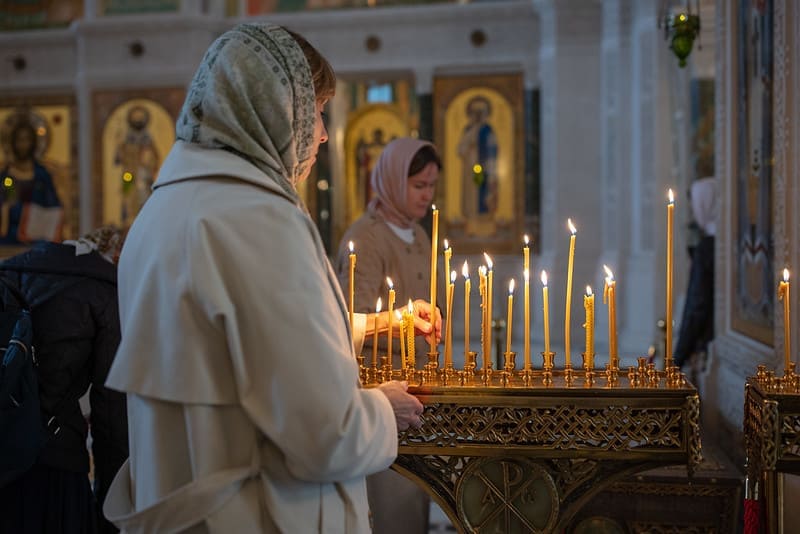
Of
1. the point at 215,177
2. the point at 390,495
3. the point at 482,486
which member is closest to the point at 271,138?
the point at 215,177

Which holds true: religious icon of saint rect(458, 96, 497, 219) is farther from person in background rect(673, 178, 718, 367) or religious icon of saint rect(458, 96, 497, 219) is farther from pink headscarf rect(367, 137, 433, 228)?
pink headscarf rect(367, 137, 433, 228)

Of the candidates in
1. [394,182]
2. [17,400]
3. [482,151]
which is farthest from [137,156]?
[17,400]

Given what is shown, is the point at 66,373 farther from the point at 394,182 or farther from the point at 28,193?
the point at 28,193

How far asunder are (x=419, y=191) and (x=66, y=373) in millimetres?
1497

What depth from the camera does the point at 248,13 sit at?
38.7 ft

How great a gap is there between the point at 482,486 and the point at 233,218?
111cm

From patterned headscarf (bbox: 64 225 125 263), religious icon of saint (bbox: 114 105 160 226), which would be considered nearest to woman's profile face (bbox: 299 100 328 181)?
patterned headscarf (bbox: 64 225 125 263)

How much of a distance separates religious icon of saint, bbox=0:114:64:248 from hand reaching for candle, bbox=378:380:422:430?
11313 mm

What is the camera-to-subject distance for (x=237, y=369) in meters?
1.49

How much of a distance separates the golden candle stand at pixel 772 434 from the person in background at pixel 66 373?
1.87 m

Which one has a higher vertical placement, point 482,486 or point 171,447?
point 171,447

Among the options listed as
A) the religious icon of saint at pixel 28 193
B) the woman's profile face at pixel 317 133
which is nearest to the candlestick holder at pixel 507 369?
the woman's profile face at pixel 317 133

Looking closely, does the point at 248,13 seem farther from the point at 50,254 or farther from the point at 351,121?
the point at 50,254

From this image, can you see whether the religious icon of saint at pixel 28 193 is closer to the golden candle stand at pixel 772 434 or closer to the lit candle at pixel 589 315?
the lit candle at pixel 589 315
